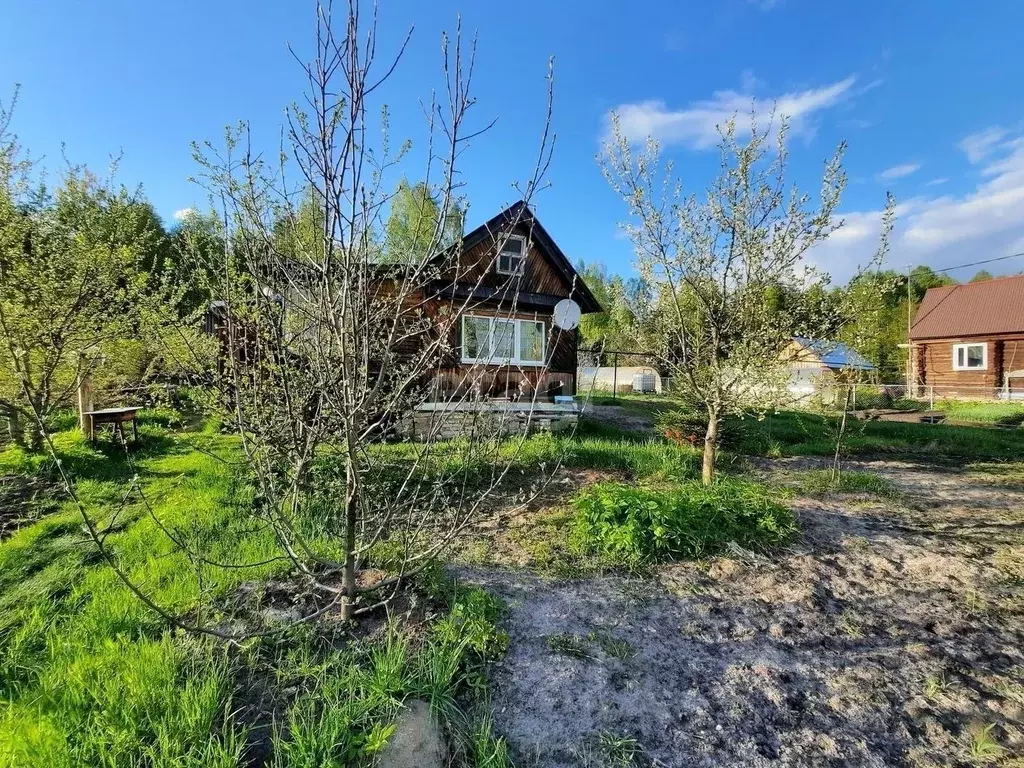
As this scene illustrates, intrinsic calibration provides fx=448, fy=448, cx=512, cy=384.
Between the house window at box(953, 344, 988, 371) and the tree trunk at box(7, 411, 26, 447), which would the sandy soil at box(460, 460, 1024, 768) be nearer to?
the tree trunk at box(7, 411, 26, 447)

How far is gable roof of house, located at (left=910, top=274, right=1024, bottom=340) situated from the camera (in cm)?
2123

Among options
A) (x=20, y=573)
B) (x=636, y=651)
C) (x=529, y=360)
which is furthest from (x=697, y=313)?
(x=20, y=573)

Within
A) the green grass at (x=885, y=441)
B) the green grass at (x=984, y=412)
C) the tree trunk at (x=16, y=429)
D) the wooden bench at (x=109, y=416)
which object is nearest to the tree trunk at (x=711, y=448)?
the green grass at (x=885, y=441)

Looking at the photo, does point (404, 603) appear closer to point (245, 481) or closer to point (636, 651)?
point (636, 651)

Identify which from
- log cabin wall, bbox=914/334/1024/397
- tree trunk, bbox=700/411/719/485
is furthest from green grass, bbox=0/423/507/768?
log cabin wall, bbox=914/334/1024/397

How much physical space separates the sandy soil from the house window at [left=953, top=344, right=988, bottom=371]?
25.9 metres

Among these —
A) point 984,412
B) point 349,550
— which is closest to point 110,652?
point 349,550

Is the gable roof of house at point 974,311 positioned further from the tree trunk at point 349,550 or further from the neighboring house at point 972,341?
the tree trunk at point 349,550

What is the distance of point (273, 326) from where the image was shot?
7.23 feet

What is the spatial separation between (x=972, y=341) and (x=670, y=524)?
28475mm

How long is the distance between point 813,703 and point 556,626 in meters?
1.39

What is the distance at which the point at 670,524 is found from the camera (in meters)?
4.00

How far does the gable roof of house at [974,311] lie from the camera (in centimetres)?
2123

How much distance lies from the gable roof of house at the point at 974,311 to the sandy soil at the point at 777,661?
25.6 meters
